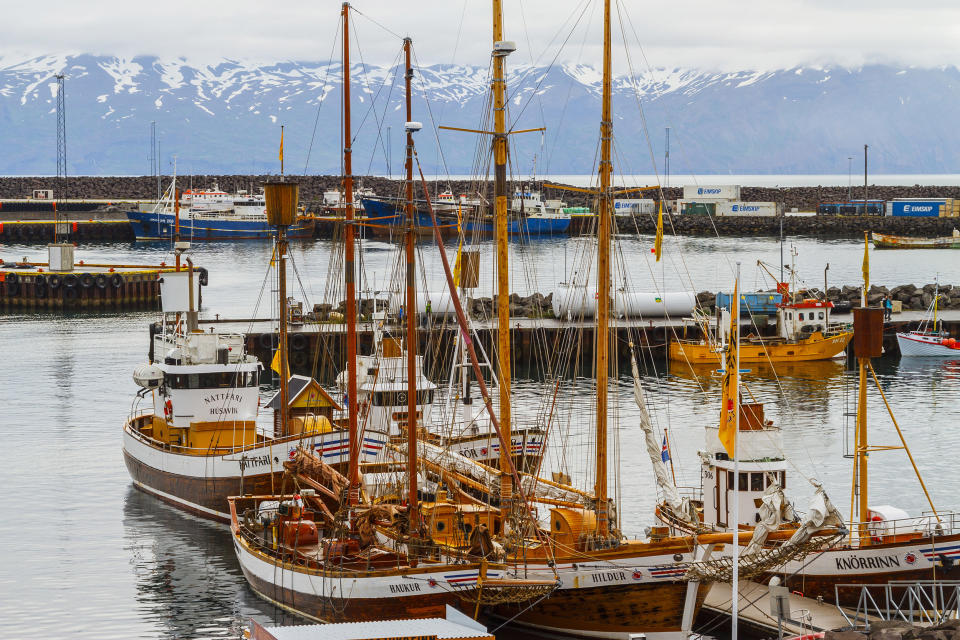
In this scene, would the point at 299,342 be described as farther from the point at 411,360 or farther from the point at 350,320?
the point at 411,360

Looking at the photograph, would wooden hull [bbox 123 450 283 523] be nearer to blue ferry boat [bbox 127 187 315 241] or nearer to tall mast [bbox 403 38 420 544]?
tall mast [bbox 403 38 420 544]

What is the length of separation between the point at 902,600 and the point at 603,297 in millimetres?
8305

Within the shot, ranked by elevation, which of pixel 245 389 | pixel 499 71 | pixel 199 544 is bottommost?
pixel 199 544

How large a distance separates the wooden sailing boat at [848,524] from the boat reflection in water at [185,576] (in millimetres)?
9598

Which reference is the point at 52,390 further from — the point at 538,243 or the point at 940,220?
the point at 940,220

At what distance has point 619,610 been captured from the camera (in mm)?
25016

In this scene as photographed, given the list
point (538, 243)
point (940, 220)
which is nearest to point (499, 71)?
point (538, 243)

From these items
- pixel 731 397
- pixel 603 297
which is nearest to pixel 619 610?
pixel 731 397

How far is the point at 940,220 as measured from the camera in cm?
18212

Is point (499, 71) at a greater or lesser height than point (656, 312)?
greater

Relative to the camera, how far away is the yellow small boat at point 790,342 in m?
66.9

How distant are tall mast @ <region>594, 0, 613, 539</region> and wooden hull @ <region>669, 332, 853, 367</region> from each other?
40.2 metres

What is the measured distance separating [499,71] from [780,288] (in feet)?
155

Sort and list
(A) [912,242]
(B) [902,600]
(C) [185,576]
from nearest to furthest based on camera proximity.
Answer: (B) [902,600], (C) [185,576], (A) [912,242]
